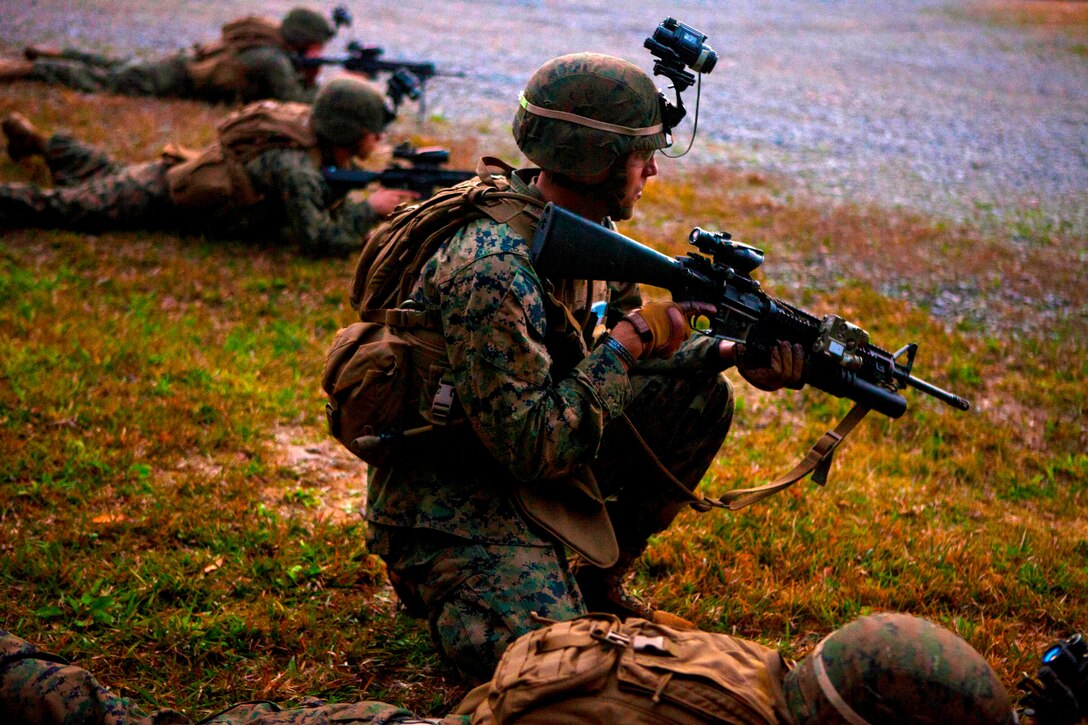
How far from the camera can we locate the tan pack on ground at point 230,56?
10.5m

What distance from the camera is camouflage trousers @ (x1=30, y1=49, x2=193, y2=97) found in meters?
11.1

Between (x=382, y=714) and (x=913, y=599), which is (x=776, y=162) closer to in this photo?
(x=913, y=599)

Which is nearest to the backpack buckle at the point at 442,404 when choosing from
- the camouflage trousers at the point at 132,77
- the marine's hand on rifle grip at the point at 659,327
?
the marine's hand on rifle grip at the point at 659,327

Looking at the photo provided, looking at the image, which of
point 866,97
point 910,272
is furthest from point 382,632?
point 866,97

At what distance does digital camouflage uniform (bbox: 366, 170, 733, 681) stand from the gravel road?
7.30 m

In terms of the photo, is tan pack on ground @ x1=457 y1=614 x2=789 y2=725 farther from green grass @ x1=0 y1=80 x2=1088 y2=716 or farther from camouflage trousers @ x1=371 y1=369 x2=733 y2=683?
green grass @ x1=0 y1=80 x2=1088 y2=716

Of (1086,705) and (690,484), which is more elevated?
(1086,705)

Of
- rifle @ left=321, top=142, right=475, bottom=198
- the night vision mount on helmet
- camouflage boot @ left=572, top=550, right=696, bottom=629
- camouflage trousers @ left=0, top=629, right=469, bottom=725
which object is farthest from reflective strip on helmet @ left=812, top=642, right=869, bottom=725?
rifle @ left=321, top=142, right=475, bottom=198

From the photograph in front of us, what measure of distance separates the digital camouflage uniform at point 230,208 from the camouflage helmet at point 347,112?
29cm

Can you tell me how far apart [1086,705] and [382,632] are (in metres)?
2.41

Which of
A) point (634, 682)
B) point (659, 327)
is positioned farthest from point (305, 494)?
point (634, 682)

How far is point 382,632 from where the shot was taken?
3.85 metres

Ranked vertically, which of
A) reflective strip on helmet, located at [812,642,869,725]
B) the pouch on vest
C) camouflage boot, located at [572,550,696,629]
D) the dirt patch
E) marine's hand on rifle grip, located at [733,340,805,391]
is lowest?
the dirt patch

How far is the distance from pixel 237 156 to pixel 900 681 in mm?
6423
